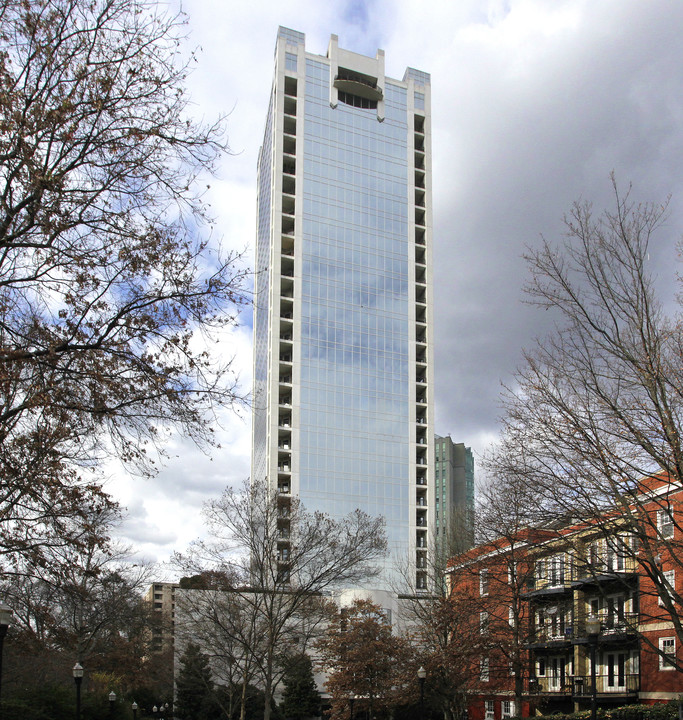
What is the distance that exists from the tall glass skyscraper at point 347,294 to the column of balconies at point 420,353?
0.64 ft

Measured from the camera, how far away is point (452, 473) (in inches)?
7229

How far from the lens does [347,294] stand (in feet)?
305

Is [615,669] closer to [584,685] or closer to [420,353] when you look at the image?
[584,685]

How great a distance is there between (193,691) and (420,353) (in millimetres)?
53827

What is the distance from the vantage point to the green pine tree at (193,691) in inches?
1951

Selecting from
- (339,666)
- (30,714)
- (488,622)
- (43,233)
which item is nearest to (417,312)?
(339,666)

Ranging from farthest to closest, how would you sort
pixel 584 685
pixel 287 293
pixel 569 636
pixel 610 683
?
pixel 287 293 < pixel 584 685 < pixel 569 636 < pixel 610 683

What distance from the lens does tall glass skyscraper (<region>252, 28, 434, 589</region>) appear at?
283 ft

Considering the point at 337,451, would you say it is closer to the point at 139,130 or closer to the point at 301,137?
the point at 301,137

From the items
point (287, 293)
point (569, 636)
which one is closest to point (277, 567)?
point (569, 636)

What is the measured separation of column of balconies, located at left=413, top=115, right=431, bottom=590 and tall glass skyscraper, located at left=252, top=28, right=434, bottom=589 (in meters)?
0.20

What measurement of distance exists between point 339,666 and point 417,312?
60313 millimetres

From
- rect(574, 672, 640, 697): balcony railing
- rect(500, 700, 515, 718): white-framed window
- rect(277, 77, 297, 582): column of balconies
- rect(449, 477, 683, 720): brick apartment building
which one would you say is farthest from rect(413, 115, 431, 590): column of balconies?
rect(574, 672, 640, 697): balcony railing

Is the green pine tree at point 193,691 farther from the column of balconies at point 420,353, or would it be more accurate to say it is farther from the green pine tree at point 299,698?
the column of balconies at point 420,353
